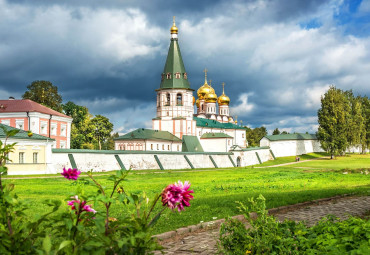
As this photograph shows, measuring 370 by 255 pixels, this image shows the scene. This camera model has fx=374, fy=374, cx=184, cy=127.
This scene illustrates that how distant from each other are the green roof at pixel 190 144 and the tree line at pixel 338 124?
22218 millimetres

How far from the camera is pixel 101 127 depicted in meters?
63.8

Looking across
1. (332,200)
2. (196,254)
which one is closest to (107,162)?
(332,200)

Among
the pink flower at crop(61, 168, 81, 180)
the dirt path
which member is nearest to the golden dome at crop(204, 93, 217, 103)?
the dirt path

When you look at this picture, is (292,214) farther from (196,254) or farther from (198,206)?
(196,254)

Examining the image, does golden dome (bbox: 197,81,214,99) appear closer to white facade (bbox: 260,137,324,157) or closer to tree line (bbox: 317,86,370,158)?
white facade (bbox: 260,137,324,157)

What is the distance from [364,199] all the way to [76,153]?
96.2ft

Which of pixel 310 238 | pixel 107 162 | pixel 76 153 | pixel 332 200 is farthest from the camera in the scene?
pixel 107 162

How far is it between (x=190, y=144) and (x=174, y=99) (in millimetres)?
9117

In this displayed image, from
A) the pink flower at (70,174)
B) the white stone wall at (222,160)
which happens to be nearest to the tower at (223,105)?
the white stone wall at (222,160)

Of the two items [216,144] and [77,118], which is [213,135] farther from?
[77,118]

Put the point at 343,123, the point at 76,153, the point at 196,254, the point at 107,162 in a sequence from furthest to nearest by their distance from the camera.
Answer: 1. the point at 343,123
2. the point at 107,162
3. the point at 76,153
4. the point at 196,254

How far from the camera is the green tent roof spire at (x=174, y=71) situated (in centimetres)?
7156

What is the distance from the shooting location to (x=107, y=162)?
39.2m

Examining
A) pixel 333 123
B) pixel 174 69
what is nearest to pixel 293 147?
pixel 333 123
